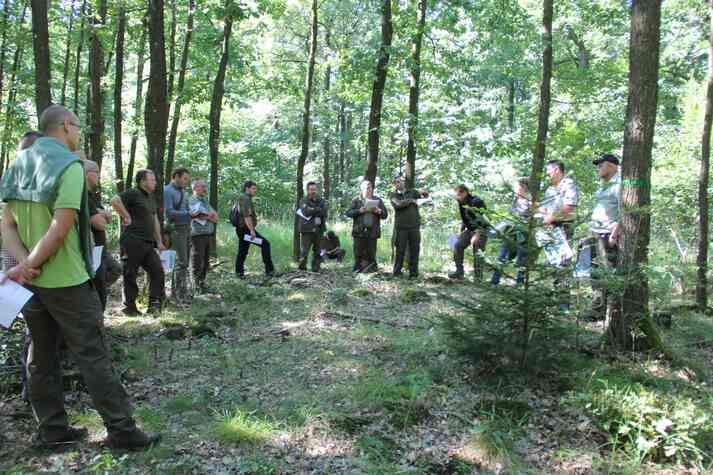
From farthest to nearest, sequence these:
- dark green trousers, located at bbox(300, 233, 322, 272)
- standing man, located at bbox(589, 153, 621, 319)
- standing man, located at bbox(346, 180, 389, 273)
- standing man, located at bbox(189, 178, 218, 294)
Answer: dark green trousers, located at bbox(300, 233, 322, 272)
standing man, located at bbox(346, 180, 389, 273)
standing man, located at bbox(189, 178, 218, 294)
standing man, located at bbox(589, 153, 621, 319)

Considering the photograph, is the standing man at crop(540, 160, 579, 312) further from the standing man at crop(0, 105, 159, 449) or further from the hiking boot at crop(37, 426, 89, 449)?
the hiking boot at crop(37, 426, 89, 449)

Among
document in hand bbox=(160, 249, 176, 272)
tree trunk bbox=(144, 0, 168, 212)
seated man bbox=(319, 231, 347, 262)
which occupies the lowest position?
seated man bbox=(319, 231, 347, 262)

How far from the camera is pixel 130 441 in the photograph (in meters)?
3.37

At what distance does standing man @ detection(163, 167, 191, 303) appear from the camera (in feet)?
26.5

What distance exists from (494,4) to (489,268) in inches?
345

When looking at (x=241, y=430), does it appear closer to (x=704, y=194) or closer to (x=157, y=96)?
(x=157, y=96)

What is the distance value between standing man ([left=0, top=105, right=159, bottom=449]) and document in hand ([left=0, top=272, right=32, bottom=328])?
5cm

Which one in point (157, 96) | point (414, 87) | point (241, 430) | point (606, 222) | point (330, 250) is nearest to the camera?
point (241, 430)

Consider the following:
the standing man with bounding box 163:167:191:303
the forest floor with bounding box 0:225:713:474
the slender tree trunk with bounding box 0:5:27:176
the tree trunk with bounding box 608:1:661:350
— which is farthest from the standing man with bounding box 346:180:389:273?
the slender tree trunk with bounding box 0:5:27:176

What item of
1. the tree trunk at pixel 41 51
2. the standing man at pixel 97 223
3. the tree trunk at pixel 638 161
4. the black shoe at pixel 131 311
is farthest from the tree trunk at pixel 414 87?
the standing man at pixel 97 223

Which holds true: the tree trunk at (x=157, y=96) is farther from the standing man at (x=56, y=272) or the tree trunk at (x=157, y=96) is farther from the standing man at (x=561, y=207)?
the standing man at (x=561, y=207)

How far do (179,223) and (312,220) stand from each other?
10.0 feet

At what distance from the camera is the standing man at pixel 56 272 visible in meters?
3.06

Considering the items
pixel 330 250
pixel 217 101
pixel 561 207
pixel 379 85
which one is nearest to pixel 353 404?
pixel 561 207
